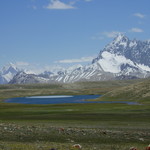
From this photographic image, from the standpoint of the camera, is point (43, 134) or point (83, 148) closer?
Answer: point (83, 148)

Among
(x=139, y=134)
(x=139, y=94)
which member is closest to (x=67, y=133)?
(x=139, y=134)

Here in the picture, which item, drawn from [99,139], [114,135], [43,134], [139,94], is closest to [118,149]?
[99,139]

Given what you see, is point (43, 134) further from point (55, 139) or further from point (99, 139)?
point (99, 139)

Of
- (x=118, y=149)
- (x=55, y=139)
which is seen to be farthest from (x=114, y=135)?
(x=118, y=149)

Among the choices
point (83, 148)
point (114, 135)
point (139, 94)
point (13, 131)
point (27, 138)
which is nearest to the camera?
point (83, 148)

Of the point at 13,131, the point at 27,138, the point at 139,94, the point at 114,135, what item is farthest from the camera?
the point at 139,94

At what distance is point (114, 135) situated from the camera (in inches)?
1628

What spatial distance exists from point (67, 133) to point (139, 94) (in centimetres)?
14962

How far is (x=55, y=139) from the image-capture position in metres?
38.4

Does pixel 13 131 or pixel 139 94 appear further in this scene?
pixel 139 94

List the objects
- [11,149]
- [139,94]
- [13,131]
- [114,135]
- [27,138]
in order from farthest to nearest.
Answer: [139,94] < [13,131] < [114,135] < [27,138] < [11,149]

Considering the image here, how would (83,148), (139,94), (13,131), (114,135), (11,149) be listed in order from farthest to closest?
(139,94) → (13,131) → (114,135) → (83,148) → (11,149)

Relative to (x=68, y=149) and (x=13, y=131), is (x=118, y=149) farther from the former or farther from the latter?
(x=13, y=131)

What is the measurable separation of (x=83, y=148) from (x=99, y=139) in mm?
7883
